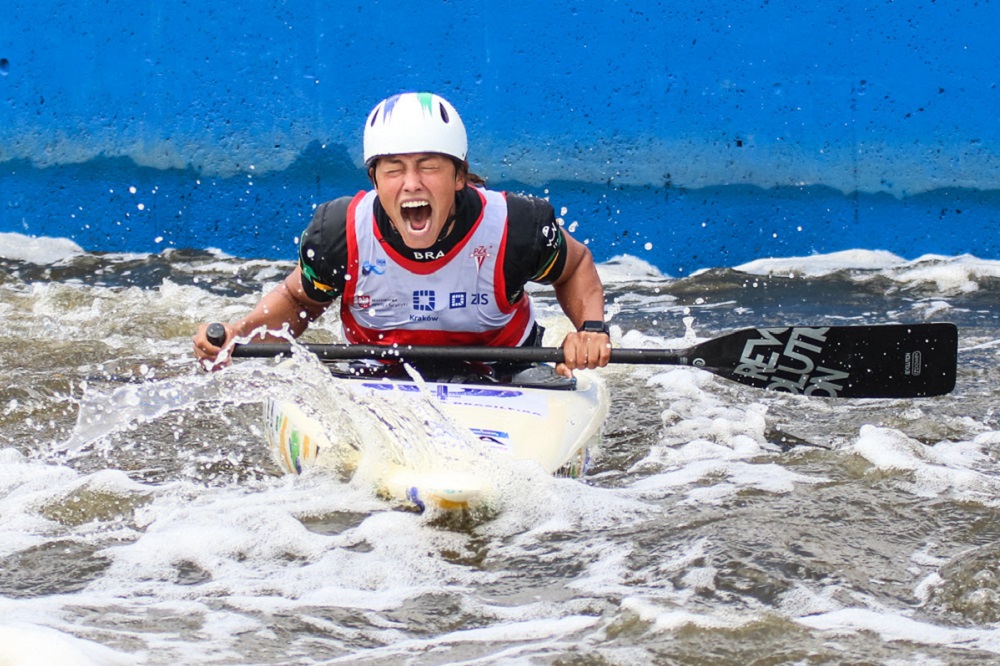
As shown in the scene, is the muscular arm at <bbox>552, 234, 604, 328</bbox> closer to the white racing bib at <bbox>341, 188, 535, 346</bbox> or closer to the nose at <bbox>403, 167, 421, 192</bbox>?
the white racing bib at <bbox>341, 188, 535, 346</bbox>

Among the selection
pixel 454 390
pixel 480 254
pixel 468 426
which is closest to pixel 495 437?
pixel 468 426

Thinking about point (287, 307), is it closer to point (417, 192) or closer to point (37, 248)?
point (417, 192)

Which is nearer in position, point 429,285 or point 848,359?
point 429,285

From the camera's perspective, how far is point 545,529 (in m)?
3.67

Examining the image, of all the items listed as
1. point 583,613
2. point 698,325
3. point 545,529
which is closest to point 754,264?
point 698,325

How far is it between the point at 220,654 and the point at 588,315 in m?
2.02

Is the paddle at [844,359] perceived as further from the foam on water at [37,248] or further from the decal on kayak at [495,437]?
the foam on water at [37,248]

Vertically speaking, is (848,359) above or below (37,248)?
below

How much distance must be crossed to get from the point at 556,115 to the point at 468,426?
4226mm

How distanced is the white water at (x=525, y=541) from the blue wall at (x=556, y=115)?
217cm

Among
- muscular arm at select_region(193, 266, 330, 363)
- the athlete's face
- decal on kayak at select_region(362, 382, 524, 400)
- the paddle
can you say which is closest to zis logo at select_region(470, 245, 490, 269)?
the athlete's face

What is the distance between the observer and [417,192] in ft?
13.2

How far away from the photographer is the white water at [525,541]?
293cm

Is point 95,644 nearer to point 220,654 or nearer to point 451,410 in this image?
point 220,654
